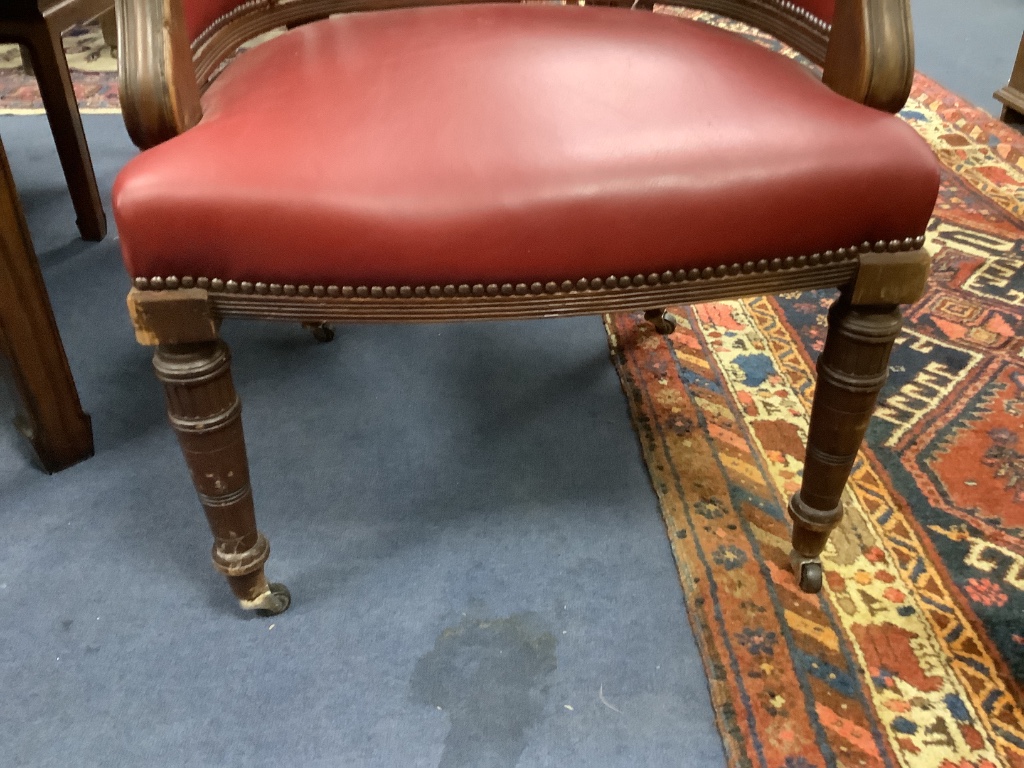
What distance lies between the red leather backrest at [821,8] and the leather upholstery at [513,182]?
0.13 metres

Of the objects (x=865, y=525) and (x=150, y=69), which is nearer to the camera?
(x=150, y=69)

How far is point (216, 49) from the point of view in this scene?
0.76 m

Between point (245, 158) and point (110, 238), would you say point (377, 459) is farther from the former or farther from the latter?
point (110, 238)

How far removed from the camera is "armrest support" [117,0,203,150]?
0.58 m

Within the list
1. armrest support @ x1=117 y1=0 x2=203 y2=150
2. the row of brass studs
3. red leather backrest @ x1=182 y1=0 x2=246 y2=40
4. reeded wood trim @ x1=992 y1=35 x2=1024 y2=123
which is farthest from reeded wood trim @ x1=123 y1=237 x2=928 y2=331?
reeded wood trim @ x1=992 y1=35 x2=1024 y2=123

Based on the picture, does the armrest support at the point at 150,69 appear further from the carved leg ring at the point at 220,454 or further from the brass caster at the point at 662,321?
the brass caster at the point at 662,321

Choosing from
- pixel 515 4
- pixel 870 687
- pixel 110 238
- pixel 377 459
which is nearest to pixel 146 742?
pixel 377 459

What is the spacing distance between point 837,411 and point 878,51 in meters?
0.29

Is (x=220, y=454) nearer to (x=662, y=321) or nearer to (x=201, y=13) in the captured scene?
(x=201, y=13)

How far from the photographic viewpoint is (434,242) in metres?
0.58

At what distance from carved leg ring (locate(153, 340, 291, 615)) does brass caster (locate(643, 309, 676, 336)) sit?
667 millimetres

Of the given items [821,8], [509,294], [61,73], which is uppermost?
[821,8]

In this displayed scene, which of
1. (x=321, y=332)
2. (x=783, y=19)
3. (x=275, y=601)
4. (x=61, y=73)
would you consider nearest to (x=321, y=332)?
(x=321, y=332)

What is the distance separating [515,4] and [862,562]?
2.30 feet
